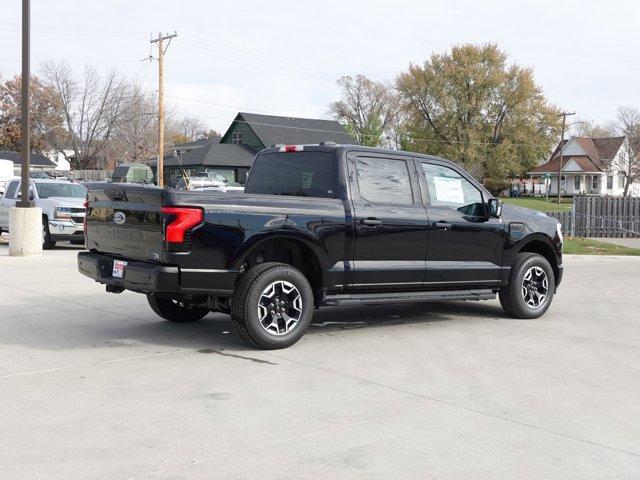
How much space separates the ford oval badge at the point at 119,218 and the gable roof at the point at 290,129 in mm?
52794

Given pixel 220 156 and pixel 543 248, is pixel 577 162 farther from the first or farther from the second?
pixel 543 248

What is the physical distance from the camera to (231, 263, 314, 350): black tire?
6.84 meters

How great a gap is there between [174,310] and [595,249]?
18773 mm

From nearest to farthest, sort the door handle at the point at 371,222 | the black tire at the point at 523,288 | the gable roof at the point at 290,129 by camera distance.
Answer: the door handle at the point at 371,222, the black tire at the point at 523,288, the gable roof at the point at 290,129

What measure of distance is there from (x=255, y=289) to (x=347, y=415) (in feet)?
6.69

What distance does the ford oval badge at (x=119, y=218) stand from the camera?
7.20 metres

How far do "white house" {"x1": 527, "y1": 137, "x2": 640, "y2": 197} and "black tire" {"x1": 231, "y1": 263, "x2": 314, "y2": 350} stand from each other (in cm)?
7497

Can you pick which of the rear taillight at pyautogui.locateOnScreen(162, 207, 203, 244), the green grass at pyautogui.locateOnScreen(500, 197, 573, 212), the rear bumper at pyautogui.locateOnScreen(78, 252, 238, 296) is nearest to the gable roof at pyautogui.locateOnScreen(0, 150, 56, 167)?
the green grass at pyautogui.locateOnScreen(500, 197, 573, 212)

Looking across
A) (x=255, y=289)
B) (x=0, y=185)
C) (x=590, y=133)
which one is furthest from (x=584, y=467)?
(x=590, y=133)

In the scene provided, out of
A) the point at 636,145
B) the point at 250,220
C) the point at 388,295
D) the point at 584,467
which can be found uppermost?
the point at 636,145

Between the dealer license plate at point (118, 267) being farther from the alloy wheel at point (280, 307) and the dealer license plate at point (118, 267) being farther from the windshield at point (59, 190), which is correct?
the windshield at point (59, 190)

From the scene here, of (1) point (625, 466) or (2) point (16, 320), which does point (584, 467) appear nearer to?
(1) point (625, 466)

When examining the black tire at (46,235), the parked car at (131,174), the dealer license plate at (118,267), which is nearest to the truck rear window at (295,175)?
the dealer license plate at (118,267)

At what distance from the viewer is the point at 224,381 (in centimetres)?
593
